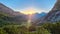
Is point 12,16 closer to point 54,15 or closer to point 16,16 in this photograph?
point 16,16

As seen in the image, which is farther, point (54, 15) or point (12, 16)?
point (54, 15)

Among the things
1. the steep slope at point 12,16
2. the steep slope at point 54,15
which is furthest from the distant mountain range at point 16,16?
the steep slope at point 54,15

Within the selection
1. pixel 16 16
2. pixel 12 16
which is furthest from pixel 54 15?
pixel 12 16

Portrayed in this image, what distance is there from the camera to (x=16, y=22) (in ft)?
25.7

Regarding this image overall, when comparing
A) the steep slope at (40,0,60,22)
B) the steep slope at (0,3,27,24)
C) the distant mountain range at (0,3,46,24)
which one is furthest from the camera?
the steep slope at (40,0,60,22)

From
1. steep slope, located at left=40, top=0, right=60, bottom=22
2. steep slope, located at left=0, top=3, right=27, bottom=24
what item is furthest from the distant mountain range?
steep slope, located at left=40, top=0, right=60, bottom=22

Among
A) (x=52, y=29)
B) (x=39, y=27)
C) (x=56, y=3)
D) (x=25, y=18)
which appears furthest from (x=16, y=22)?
(x=56, y=3)

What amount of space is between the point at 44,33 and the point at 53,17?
5.07ft

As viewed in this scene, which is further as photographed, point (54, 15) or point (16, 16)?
point (54, 15)

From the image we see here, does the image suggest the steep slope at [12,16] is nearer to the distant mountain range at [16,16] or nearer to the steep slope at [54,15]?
the distant mountain range at [16,16]

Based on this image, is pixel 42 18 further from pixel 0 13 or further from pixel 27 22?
pixel 0 13

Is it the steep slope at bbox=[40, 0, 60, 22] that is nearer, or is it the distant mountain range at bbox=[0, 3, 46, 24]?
the distant mountain range at bbox=[0, 3, 46, 24]

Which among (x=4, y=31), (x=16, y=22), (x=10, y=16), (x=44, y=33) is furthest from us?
(x=10, y=16)

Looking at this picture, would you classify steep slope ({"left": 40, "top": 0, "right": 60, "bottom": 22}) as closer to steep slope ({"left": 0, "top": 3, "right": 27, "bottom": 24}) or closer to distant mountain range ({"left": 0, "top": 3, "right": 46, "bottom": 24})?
distant mountain range ({"left": 0, "top": 3, "right": 46, "bottom": 24})
